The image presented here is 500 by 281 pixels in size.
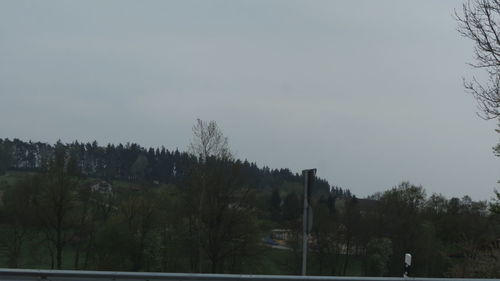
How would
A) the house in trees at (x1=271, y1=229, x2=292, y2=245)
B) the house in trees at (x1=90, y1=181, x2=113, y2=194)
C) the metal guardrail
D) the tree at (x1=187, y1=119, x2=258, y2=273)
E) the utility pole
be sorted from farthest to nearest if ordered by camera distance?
the house in trees at (x1=271, y1=229, x2=292, y2=245) → the house in trees at (x1=90, y1=181, x2=113, y2=194) → the tree at (x1=187, y1=119, x2=258, y2=273) → the utility pole → the metal guardrail

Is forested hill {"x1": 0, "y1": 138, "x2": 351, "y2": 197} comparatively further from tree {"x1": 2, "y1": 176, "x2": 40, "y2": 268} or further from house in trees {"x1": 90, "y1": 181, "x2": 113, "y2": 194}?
tree {"x1": 2, "y1": 176, "x2": 40, "y2": 268}

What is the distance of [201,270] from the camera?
2670 centimetres

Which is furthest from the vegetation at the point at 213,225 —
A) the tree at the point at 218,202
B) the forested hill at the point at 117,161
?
the forested hill at the point at 117,161

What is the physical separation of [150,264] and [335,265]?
14.1 meters

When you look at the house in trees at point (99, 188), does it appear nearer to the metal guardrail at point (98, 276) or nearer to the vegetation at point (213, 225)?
the vegetation at point (213, 225)

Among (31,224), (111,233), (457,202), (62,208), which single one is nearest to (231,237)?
(62,208)

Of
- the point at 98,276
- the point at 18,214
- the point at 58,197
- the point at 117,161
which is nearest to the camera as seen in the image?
the point at 98,276

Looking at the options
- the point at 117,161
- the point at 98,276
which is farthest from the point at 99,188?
the point at 117,161

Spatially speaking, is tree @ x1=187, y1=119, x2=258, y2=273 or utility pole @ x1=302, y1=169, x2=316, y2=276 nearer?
utility pole @ x1=302, y1=169, x2=316, y2=276

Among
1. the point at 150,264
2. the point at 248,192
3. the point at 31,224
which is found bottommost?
the point at 150,264

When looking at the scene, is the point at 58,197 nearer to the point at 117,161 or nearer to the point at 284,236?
the point at 284,236

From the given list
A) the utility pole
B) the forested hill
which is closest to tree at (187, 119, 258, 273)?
the utility pole

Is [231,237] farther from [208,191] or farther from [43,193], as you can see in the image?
[43,193]

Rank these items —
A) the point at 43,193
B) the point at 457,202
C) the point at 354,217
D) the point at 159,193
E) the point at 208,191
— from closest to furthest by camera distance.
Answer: the point at 208,191
the point at 43,193
the point at 159,193
the point at 354,217
the point at 457,202
